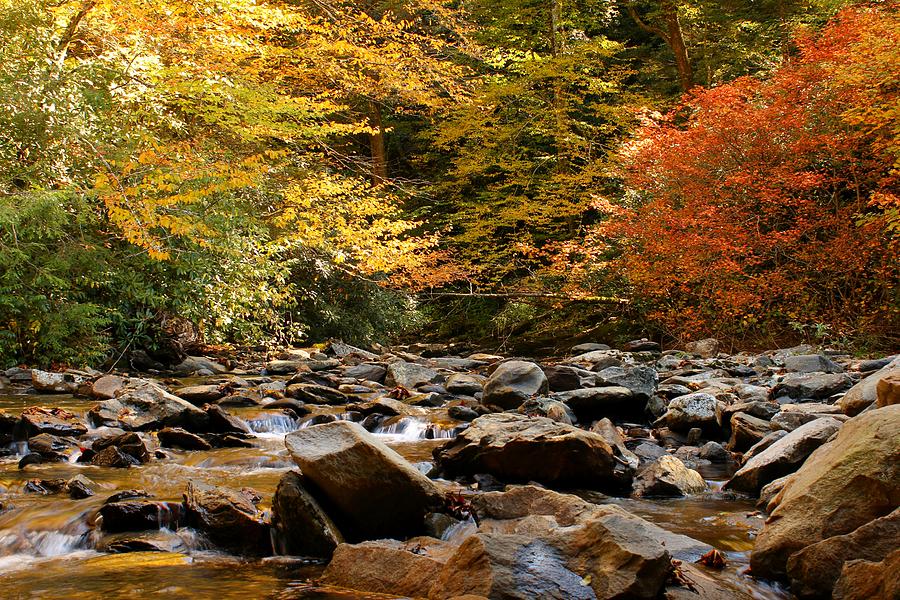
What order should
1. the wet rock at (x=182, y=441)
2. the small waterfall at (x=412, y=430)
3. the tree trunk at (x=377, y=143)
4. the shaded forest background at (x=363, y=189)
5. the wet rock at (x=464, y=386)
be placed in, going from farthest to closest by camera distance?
the tree trunk at (x=377, y=143)
the shaded forest background at (x=363, y=189)
the wet rock at (x=464, y=386)
the small waterfall at (x=412, y=430)
the wet rock at (x=182, y=441)

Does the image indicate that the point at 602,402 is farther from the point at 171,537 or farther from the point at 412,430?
the point at 171,537

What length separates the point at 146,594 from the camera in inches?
126

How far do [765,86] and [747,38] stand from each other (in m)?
7.26

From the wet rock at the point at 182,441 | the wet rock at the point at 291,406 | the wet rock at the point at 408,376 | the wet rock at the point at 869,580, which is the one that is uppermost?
the wet rock at the point at 869,580

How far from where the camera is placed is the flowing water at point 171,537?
3314 mm

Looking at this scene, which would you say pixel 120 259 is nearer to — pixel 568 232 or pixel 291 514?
pixel 291 514

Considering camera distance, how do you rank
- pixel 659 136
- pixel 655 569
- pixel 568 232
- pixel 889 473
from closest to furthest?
1. pixel 655 569
2. pixel 889 473
3. pixel 659 136
4. pixel 568 232

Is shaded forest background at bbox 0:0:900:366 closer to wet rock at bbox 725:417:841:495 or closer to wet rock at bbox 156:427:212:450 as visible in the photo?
wet rock at bbox 156:427:212:450

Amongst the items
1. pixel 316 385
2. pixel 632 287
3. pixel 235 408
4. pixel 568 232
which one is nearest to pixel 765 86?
pixel 632 287

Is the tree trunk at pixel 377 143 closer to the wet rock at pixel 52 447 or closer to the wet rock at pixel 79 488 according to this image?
the wet rock at pixel 52 447

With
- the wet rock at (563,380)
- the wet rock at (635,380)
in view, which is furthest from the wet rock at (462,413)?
the wet rock at (635,380)

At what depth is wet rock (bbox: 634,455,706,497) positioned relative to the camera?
4941mm

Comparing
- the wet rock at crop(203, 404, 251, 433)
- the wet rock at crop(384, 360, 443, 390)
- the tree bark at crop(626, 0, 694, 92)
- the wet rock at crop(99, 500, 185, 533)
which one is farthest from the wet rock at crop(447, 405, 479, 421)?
the tree bark at crop(626, 0, 694, 92)

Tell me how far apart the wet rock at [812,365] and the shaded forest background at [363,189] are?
204cm
